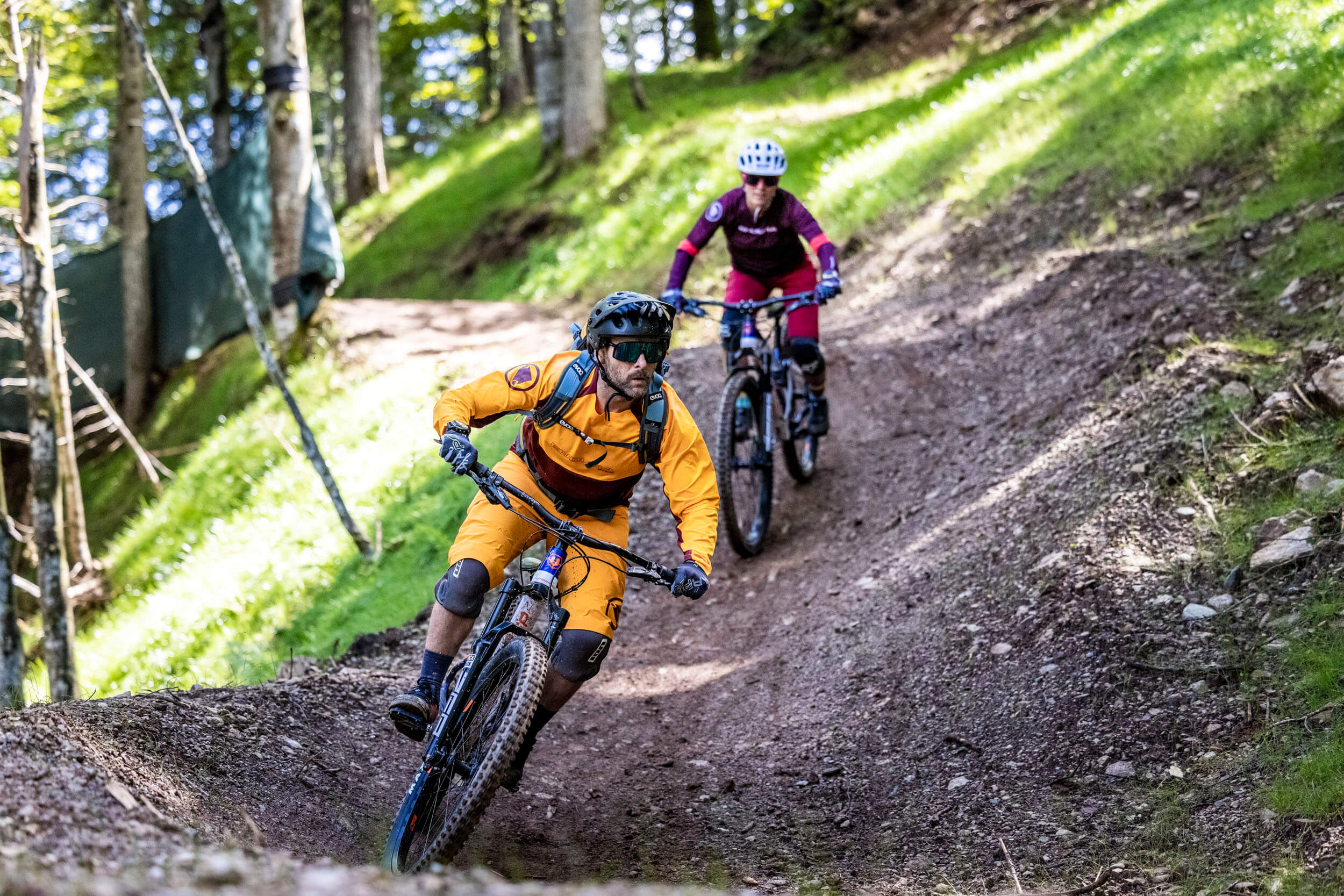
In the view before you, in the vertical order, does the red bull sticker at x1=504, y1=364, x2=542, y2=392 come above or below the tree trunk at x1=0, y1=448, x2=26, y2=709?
above

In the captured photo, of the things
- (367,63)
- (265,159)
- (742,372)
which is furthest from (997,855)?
(367,63)

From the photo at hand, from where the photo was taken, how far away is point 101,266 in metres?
16.7

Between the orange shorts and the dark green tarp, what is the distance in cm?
959

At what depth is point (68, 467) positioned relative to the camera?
1194 cm

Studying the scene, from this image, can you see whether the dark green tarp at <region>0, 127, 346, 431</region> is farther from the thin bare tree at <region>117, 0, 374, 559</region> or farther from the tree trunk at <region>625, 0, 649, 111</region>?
the tree trunk at <region>625, 0, 649, 111</region>

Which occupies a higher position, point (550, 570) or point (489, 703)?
point (550, 570)

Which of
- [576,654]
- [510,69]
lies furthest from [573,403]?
[510,69]

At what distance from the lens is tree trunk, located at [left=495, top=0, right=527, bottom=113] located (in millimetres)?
28484

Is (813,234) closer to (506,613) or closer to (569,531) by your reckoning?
(569,531)

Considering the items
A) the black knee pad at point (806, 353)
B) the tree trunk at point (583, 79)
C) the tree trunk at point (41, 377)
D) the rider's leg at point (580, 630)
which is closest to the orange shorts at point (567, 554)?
the rider's leg at point (580, 630)

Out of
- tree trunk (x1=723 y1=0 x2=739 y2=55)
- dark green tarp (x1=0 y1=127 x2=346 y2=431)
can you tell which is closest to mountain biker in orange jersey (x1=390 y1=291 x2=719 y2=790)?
dark green tarp (x1=0 y1=127 x2=346 y2=431)

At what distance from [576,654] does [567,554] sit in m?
0.42

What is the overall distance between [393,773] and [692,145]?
15355 millimetres

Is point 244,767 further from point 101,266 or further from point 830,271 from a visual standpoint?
point 101,266
